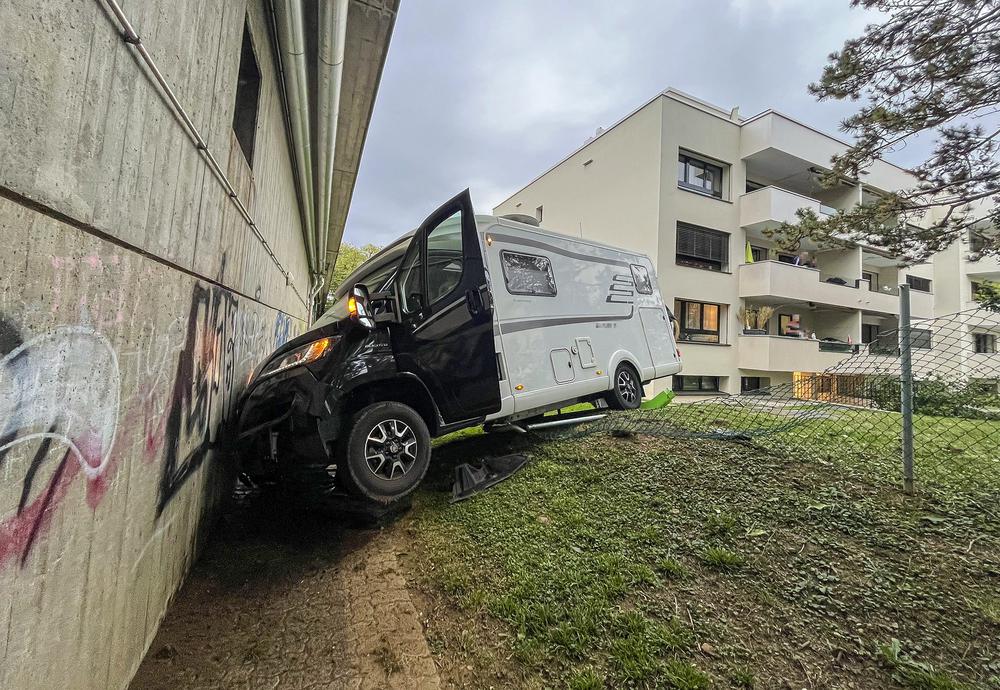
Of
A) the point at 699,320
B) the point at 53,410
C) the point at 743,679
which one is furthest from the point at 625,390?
the point at 699,320

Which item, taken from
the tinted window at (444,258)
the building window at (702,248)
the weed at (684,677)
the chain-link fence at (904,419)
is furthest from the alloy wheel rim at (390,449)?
the building window at (702,248)

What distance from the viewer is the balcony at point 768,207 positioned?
46.6ft

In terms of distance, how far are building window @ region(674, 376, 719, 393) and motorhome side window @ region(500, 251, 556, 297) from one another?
10.2 m

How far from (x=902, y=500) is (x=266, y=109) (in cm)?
742

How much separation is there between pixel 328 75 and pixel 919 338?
6.46 metres

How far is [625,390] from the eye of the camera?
598 centimetres

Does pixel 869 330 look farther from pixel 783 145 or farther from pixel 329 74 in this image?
pixel 329 74

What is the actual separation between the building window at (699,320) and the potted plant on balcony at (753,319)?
782mm

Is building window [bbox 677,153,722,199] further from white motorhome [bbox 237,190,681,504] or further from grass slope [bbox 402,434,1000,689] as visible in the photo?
grass slope [bbox 402,434,1000,689]

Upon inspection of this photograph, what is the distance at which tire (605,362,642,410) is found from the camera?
5.80 meters

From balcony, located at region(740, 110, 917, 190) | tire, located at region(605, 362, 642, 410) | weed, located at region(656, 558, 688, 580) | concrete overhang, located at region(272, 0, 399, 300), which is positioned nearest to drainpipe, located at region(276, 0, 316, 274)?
concrete overhang, located at region(272, 0, 399, 300)

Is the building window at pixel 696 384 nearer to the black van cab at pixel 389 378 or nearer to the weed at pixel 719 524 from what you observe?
the weed at pixel 719 524

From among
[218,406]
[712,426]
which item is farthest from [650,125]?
[218,406]

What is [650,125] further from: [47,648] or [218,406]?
[47,648]
